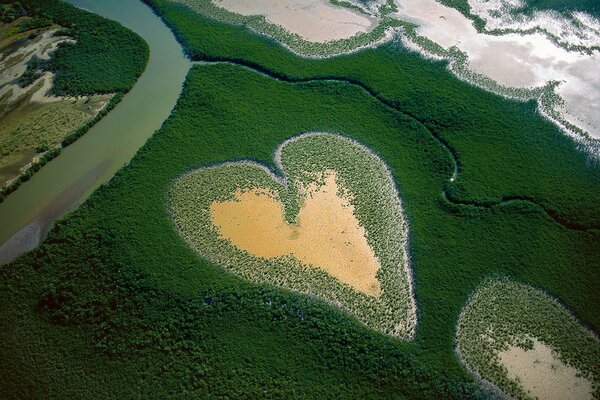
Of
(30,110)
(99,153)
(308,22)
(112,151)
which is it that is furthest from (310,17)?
(30,110)

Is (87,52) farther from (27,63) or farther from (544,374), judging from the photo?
(544,374)

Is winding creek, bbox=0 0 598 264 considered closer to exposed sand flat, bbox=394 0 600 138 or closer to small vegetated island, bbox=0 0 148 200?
small vegetated island, bbox=0 0 148 200

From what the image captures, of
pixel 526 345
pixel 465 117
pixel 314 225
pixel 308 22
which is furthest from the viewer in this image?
pixel 308 22

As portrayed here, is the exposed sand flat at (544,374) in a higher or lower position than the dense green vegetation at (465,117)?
lower

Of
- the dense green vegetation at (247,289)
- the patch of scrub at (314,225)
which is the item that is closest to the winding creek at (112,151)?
the dense green vegetation at (247,289)

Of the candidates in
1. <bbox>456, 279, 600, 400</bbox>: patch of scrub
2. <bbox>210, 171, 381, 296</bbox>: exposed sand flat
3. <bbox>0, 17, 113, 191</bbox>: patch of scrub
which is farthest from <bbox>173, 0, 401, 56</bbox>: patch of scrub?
<bbox>456, 279, 600, 400</bbox>: patch of scrub

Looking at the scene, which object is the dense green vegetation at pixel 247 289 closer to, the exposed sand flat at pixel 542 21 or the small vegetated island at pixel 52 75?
the small vegetated island at pixel 52 75

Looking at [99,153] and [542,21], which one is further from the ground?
[542,21]
